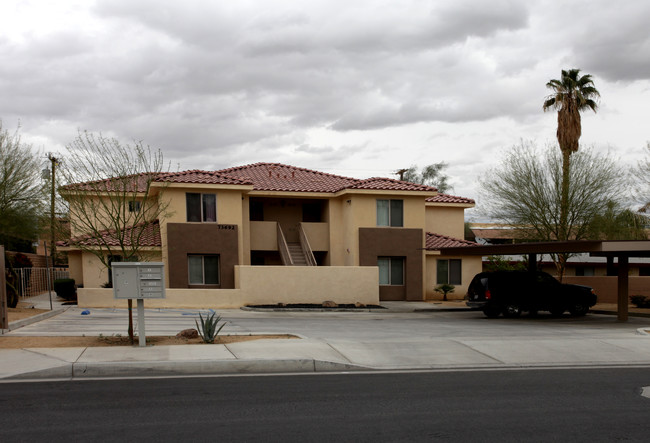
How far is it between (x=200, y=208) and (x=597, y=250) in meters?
17.1

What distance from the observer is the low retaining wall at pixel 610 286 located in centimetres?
2970

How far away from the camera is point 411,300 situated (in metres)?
31.9

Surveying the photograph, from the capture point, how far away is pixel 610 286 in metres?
30.9

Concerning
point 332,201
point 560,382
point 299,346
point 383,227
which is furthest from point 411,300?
point 560,382

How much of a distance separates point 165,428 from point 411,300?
995 inches

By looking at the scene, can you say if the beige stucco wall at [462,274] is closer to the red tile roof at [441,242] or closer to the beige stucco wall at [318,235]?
the red tile roof at [441,242]

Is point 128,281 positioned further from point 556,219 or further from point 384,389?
point 556,219

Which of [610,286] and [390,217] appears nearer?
[610,286]

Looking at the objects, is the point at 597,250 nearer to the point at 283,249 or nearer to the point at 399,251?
the point at 399,251

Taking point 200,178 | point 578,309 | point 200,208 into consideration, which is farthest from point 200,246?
point 578,309

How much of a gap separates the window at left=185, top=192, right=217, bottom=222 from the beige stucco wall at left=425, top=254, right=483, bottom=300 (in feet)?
37.4

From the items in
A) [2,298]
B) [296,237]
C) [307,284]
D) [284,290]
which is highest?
[296,237]

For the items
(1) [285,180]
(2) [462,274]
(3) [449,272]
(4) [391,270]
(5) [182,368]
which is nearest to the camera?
(5) [182,368]

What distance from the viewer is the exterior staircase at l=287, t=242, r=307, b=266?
31.8 meters
